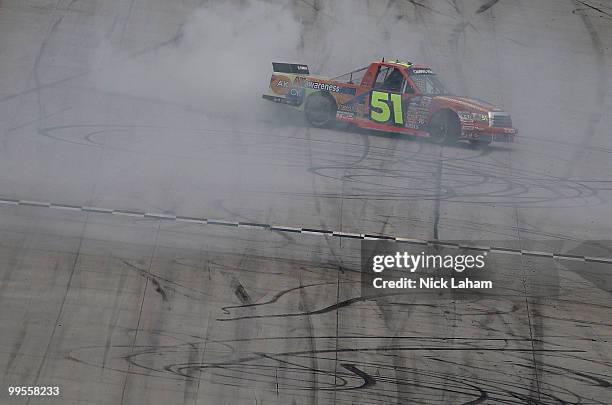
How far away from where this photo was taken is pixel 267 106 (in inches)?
667

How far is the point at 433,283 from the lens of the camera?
41.2 feet

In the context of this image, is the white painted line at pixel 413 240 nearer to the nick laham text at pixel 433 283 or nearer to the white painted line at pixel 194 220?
the nick laham text at pixel 433 283

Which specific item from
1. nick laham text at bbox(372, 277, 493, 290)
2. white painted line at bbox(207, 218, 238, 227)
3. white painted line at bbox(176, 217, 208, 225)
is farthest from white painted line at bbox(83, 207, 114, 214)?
nick laham text at bbox(372, 277, 493, 290)

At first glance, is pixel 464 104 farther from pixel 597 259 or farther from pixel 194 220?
pixel 194 220

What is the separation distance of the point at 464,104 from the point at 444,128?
1.94ft

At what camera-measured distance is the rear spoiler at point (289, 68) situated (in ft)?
54.7

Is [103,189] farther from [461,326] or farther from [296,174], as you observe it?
[461,326]

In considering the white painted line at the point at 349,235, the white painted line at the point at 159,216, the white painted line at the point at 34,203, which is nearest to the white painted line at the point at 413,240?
the white painted line at the point at 349,235

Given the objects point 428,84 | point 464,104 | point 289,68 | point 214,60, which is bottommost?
point 464,104

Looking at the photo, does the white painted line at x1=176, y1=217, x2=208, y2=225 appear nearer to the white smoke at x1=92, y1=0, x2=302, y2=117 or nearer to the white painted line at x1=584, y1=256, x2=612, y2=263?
the white smoke at x1=92, y1=0, x2=302, y2=117

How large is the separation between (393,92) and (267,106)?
8.84 feet

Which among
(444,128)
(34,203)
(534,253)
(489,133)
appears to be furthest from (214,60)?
(534,253)

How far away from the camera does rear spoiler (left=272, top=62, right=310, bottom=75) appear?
1667 centimetres

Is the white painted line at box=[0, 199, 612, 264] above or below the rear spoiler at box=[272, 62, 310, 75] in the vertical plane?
below
